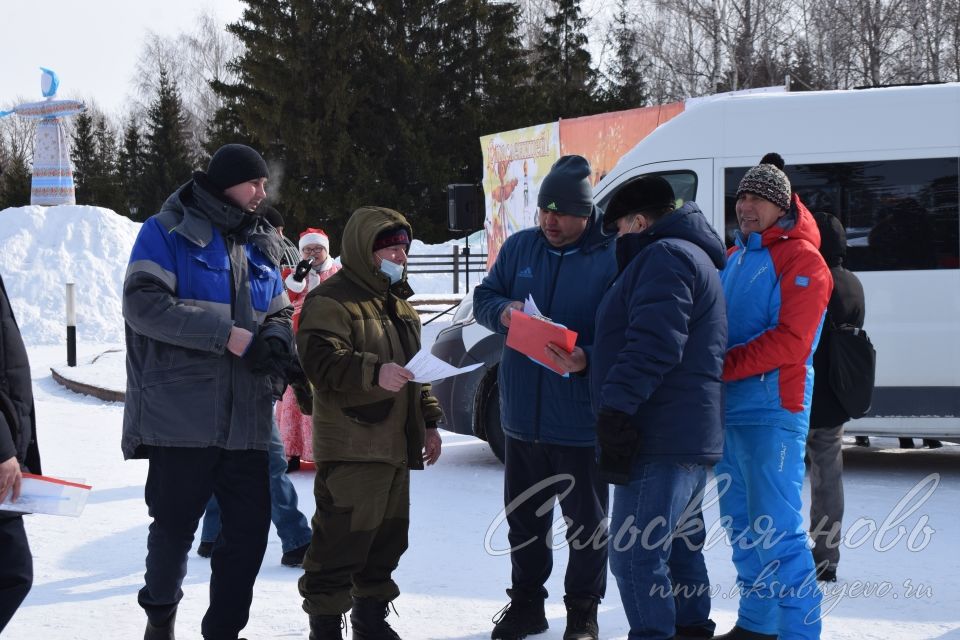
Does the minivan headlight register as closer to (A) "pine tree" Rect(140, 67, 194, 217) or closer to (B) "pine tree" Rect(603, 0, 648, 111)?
(B) "pine tree" Rect(603, 0, 648, 111)

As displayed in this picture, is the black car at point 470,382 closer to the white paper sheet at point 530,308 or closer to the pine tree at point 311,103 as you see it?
the white paper sheet at point 530,308

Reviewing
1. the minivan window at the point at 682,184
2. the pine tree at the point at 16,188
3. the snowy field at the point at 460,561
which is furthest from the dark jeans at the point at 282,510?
the pine tree at the point at 16,188

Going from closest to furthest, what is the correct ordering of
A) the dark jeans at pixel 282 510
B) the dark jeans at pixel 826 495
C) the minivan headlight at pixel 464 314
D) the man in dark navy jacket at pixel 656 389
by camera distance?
the man in dark navy jacket at pixel 656 389 → the dark jeans at pixel 826 495 → the dark jeans at pixel 282 510 → the minivan headlight at pixel 464 314

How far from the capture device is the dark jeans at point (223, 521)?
3.92m

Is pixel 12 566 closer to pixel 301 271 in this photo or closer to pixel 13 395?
pixel 13 395

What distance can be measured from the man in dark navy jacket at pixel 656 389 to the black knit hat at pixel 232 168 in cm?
138

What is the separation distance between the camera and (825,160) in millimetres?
7449

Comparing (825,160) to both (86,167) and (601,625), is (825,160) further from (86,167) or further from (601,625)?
(86,167)

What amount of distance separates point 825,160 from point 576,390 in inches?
150

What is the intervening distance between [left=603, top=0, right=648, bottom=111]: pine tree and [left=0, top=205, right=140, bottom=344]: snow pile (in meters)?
23.6

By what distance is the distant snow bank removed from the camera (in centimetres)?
2089

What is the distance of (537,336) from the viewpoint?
13.5 feet

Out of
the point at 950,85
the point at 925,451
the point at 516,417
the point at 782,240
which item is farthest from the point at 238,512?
the point at 925,451

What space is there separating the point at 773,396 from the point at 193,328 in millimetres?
2119
